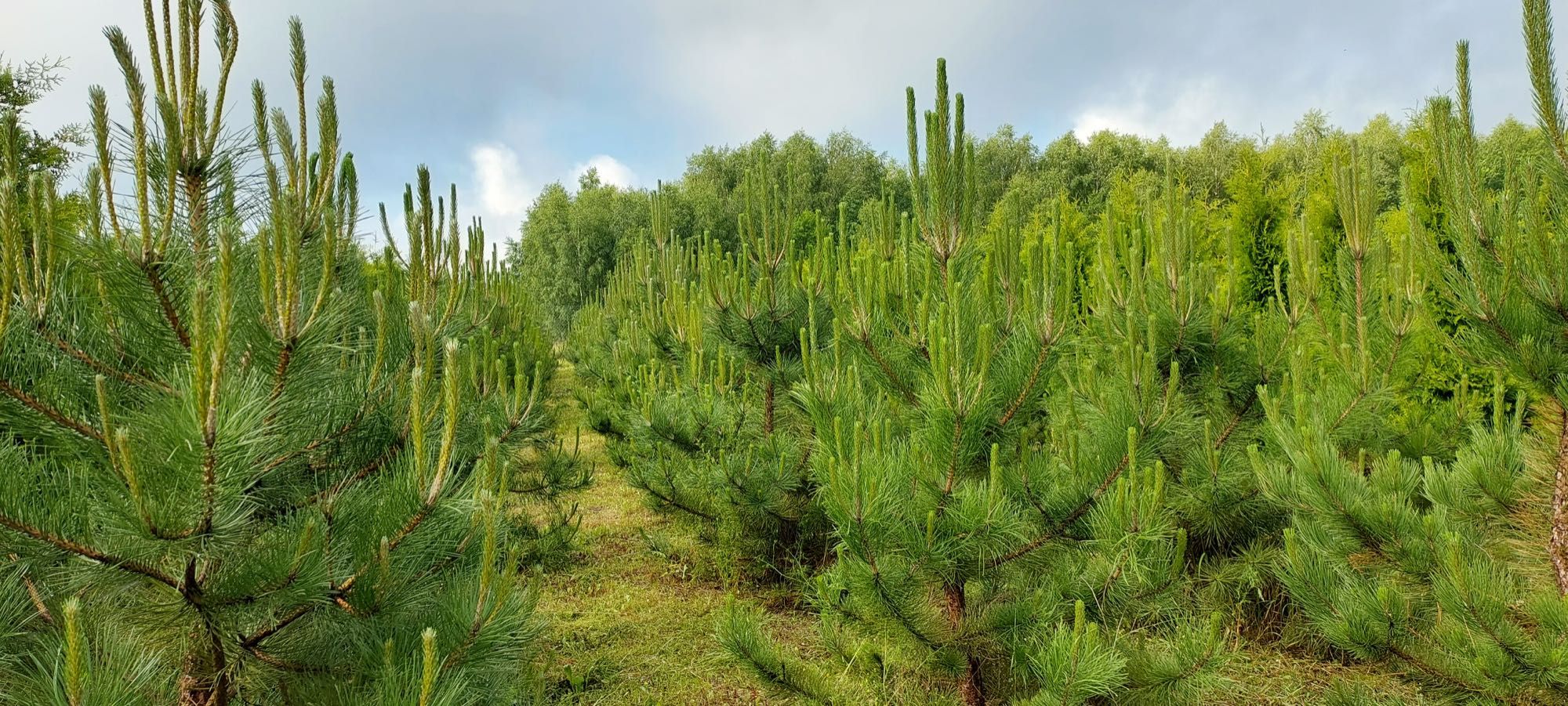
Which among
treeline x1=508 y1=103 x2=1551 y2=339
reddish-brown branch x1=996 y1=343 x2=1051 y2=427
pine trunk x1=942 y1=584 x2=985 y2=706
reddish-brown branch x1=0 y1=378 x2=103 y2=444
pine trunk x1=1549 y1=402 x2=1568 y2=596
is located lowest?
pine trunk x1=942 y1=584 x2=985 y2=706

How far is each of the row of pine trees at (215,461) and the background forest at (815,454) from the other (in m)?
0.01

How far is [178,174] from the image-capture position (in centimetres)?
156

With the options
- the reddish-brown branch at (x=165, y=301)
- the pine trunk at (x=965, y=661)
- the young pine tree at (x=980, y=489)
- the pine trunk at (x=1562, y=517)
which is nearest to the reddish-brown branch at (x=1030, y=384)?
the young pine tree at (x=980, y=489)

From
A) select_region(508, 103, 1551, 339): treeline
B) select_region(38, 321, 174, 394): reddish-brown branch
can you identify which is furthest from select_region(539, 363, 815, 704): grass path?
select_region(508, 103, 1551, 339): treeline

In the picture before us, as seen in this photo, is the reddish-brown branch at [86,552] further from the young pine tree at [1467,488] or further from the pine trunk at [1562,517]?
the pine trunk at [1562,517]

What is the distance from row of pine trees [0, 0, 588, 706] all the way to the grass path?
1679 millimetres

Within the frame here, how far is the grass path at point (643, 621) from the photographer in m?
3.96

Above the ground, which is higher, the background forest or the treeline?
the treeline

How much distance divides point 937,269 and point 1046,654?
1.36m

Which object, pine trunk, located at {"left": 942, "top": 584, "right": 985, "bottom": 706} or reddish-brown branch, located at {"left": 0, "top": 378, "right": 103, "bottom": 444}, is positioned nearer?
reddish-brown branch, located at {"left": 0, "top": 378, "right": 103, "bottom": 444}

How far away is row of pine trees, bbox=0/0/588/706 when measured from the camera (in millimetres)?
1209

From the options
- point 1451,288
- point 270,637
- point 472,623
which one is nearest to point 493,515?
point 472,623

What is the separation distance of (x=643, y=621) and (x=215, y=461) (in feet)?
13.3

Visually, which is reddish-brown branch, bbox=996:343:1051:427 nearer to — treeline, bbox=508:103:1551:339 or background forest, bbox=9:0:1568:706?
background forest, bbox=9:0:1568:706
